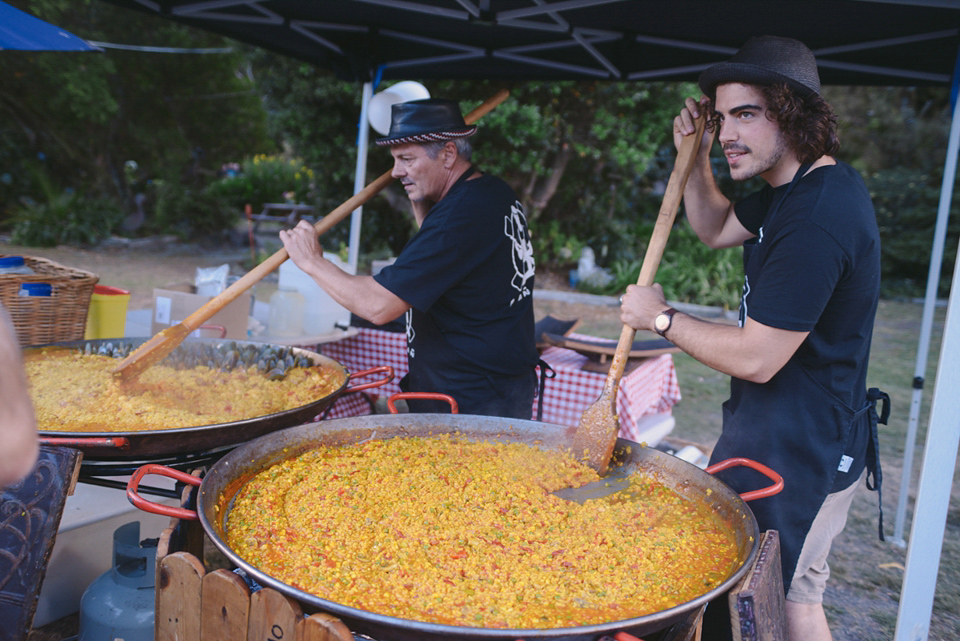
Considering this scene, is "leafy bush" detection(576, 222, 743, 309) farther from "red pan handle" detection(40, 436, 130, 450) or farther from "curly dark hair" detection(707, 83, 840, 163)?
"red pan handle" detection(40, 436, 130, 450)

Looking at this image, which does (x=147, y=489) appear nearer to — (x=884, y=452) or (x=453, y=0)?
(x=453, y=0)

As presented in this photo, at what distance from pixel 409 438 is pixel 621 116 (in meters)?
9.80

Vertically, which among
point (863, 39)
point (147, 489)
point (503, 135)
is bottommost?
point (147, 489)

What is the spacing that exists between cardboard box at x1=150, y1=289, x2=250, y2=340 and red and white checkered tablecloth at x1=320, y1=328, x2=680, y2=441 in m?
0.73

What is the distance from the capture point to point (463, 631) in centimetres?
109

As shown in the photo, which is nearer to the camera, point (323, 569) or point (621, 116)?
point (323, 569)

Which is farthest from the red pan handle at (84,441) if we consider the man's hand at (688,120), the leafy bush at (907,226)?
the leafy bush at (907,226)

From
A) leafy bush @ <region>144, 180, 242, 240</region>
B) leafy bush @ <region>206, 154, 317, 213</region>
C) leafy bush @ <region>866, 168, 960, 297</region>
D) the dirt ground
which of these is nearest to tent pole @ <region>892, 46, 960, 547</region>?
the dirt ground

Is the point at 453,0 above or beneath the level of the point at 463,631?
above

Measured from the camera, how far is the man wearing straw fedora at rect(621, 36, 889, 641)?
66.9 inches

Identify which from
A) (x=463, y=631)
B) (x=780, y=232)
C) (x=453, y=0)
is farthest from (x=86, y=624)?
(x=453, y=0)

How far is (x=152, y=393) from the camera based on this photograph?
2297 mm

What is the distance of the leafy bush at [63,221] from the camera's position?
48.5ft

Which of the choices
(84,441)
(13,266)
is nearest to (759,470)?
(84,441)
